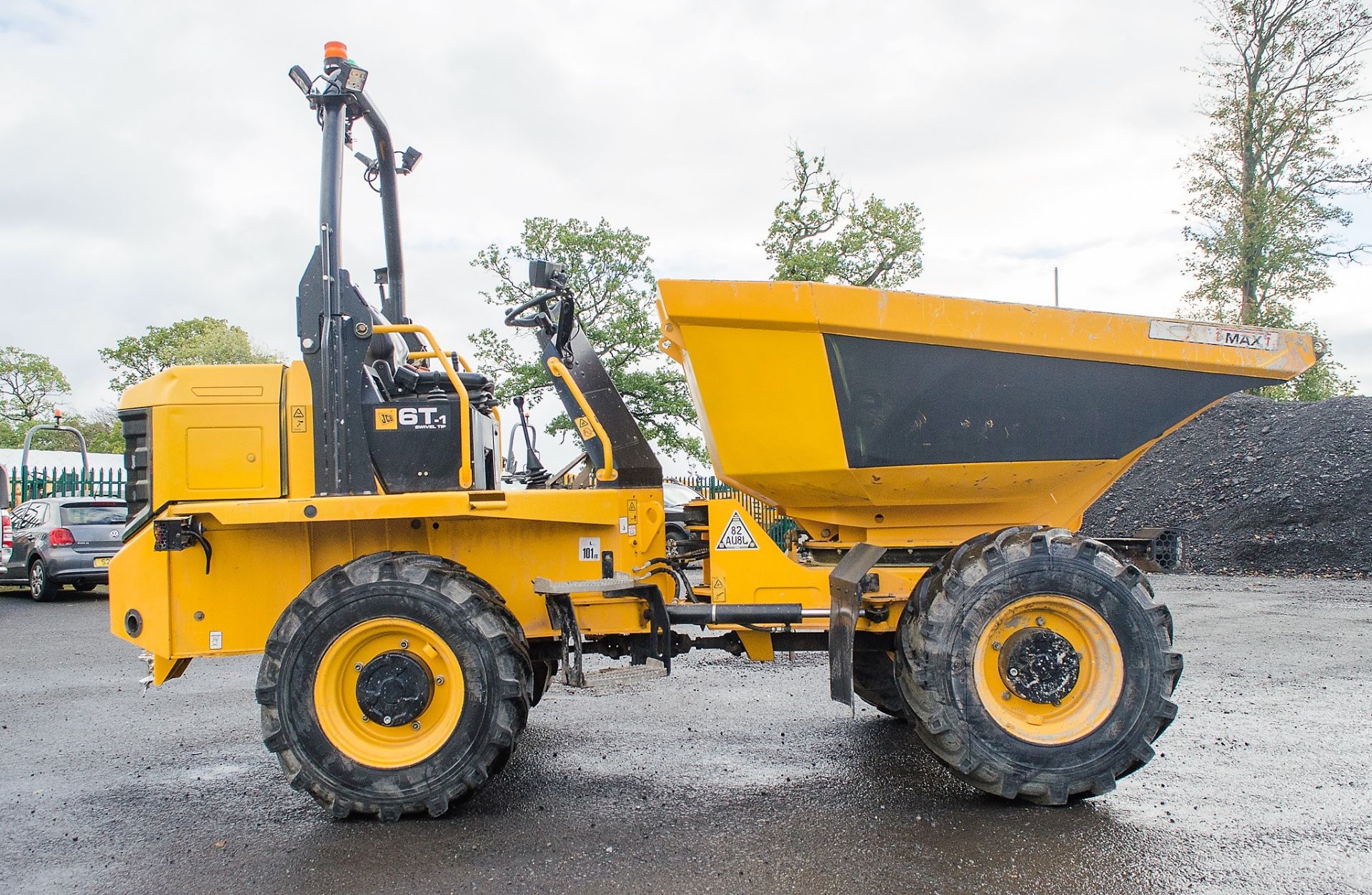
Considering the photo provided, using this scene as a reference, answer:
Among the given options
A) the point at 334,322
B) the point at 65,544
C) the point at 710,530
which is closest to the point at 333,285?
the point at 334,322

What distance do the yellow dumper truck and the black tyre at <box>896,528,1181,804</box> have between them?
1 centimetres

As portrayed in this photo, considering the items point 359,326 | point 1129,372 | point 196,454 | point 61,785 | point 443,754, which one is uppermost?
point 359,326

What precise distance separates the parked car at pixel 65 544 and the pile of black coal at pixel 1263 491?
1675 centimetres

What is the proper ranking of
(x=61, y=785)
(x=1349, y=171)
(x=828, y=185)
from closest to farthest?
(x=61, y=785) < (x=1349, y=171) < (x=828, y=185)

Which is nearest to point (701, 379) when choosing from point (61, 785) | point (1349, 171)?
point (61, 785)

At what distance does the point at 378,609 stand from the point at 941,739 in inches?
102

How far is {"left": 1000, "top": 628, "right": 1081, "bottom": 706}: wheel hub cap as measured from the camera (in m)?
4.31

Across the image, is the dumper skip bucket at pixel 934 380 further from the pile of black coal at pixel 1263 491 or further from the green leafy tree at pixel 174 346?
the green leafy tree at pixel 174 346

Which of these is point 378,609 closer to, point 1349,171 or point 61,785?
point 61,785

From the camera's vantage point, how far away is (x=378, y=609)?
424 centimetres

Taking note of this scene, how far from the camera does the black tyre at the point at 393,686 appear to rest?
4188 mm

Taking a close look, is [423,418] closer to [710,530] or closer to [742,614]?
[710,530]

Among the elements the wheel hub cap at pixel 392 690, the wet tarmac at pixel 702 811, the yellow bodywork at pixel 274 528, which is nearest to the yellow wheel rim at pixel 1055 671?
the wet tarmac at pixel 702 811

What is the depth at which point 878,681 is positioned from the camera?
561 cm
